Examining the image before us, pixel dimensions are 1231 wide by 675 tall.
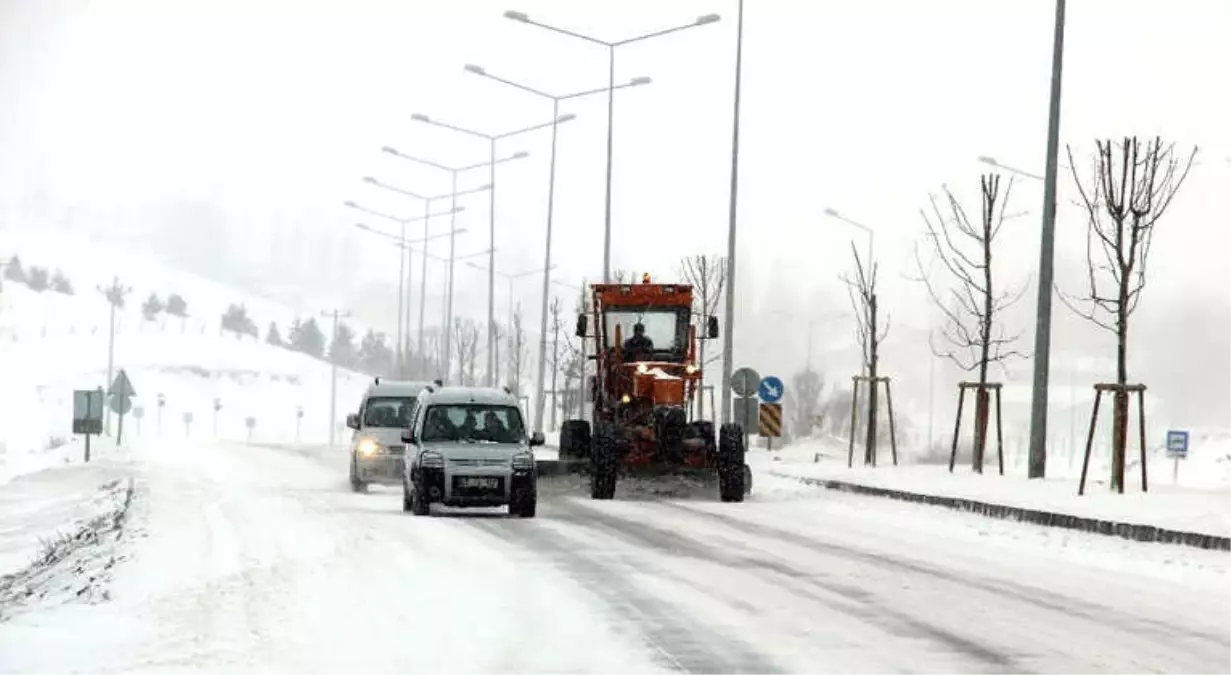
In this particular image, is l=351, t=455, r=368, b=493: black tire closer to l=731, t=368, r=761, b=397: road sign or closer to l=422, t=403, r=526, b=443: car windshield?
l=422, t=403, r=526, b=443: car windshield

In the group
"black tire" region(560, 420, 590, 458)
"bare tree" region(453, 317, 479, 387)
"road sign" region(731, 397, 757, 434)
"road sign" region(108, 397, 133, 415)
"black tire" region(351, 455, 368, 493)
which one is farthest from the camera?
"bare tree" region(453, 317, 479, 387)

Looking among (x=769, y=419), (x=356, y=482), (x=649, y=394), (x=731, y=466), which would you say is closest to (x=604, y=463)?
(x=649, y=394)

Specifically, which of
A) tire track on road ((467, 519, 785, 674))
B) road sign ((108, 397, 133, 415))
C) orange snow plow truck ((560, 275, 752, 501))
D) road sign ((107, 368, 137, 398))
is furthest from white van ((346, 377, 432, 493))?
road sign ((108, 397, 133, 415))

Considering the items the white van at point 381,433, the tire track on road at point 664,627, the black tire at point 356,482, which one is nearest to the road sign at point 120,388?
the white van at point 381,433

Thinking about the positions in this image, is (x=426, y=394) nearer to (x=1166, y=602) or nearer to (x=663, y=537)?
(x=663, y=537)

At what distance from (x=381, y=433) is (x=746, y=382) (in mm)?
10033

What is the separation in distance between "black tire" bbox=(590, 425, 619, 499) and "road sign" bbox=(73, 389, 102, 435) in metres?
24.6

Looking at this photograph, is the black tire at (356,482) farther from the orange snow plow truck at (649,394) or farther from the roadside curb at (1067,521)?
the roadside curb at (1067,521)

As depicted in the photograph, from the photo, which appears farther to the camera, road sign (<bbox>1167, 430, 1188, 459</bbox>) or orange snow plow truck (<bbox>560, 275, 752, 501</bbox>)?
road sign (<bbox>1167, 430, 1188, 459</bbox>)

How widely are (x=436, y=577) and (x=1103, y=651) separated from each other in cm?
692

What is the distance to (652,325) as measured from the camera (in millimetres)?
37156

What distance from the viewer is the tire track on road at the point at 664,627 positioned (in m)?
13.4

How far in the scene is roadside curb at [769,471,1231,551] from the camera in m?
24.6

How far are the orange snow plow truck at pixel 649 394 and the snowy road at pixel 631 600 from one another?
4.74 m
